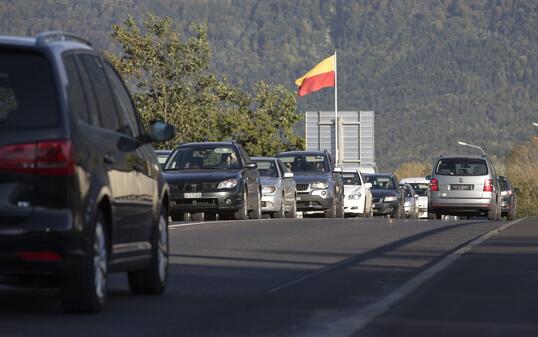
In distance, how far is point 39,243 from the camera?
10.4m

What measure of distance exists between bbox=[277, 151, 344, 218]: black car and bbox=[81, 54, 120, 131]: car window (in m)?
27.2

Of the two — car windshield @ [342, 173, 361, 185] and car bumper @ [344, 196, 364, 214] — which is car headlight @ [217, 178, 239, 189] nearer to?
car bumper @ [344, 196, 364, 214]

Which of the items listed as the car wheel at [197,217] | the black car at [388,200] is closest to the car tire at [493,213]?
the black car at [388,200]

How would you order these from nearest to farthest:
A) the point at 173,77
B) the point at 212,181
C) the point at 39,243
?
the point at 39,243, the point at 212,181, the point at 173,77

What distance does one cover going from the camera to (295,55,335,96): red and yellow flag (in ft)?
260

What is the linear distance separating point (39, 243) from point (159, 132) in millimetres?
2311

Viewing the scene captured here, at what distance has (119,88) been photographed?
40.4ft

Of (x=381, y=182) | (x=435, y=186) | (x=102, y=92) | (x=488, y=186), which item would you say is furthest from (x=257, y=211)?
(x=381, y=182)

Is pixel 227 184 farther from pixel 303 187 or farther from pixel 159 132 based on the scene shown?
pixel 159 132

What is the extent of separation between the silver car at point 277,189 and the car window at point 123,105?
74.3 feet

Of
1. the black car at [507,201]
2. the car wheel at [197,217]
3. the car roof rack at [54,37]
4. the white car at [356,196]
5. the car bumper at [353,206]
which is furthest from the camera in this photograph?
the black car at [507,201]

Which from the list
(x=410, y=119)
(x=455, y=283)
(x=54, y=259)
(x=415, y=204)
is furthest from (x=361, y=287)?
(x=410, y=119)

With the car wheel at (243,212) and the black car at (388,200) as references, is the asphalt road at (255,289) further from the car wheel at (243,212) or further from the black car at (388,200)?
the black car at (388,200)

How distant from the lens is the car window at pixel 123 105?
1211 cm
